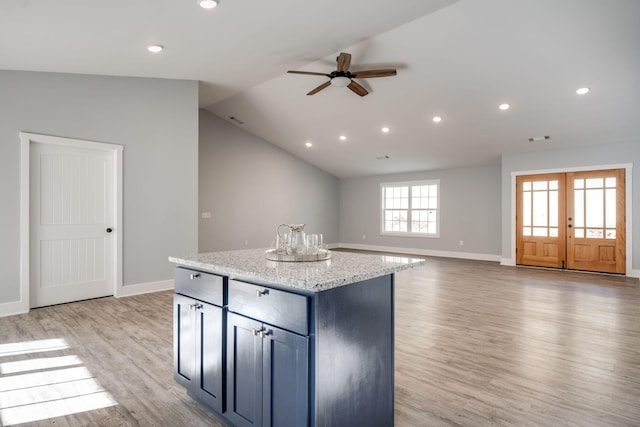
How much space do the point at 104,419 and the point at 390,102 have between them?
6.08 m

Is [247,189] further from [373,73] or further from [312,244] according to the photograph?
[312,244]

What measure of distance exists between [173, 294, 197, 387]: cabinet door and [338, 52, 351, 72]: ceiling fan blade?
3.67 metres

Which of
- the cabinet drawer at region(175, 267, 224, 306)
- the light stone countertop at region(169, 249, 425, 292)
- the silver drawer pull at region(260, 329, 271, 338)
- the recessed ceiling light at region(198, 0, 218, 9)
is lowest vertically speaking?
the silver drawer pull at region(260, 329, 271, 338)

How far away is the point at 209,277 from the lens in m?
1.95

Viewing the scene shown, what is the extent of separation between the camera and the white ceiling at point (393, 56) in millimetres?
3396

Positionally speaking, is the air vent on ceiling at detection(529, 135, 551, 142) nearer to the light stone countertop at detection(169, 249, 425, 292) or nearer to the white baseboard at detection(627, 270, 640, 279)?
the white baseboard at detection(627, 270, 640, 279)

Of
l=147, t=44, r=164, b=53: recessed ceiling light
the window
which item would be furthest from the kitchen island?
the window

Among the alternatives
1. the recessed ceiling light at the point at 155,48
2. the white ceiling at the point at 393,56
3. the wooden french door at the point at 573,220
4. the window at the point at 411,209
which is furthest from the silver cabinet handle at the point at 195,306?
the window at the point at 411,209

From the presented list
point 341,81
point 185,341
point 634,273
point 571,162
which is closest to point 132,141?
point 341,81

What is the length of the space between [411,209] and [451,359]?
7.68 metres

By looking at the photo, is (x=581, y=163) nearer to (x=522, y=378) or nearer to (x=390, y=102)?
(x=390, y=102)

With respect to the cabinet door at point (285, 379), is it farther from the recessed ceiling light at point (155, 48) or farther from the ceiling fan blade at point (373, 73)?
the ceiling fan blade at point (373, 73)

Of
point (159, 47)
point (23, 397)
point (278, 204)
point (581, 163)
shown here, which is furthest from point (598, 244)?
point (23, 397)

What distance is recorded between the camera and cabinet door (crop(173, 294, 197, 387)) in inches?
81.5
